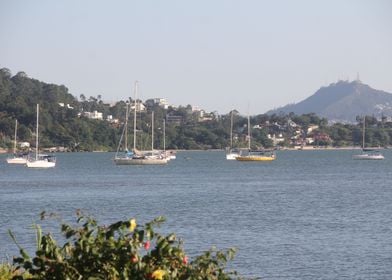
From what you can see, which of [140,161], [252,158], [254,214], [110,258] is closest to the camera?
[110,258]

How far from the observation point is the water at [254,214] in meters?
27.6

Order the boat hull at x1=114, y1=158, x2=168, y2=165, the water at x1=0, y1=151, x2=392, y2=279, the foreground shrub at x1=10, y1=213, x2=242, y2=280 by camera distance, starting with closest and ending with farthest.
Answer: the foreground shrub at x1=10, y1=213, x2=242, y2=280 < the water at x1=0, y1=151, x2=392, y2=279 < the boat hull at x1=114, y1=158, x2=168, y2=165

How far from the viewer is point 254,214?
45.1 m

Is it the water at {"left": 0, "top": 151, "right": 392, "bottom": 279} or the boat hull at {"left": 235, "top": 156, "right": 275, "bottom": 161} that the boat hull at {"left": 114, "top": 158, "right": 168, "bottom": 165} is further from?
the water at {"left": 0, "top": 151, "right": 392, "bottom": 279}

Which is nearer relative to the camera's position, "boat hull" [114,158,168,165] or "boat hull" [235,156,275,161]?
"boat hull" [114,158,168,165]

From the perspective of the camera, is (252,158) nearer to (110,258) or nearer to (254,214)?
(254,214)

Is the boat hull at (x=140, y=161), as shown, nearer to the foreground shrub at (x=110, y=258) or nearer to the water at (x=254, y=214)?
the water at (x=254, y=214)

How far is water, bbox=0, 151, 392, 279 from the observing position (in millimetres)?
27594

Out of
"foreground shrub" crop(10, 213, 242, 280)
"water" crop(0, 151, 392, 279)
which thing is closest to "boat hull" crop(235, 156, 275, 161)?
"water" crop(0, 151, 392, 279)

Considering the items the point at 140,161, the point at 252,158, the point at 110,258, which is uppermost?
the point at 252,158

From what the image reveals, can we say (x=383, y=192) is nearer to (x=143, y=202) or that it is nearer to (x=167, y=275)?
(x=143, y=202)

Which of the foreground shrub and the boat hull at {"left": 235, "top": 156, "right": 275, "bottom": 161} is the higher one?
the boat hull at {"left": 235, "top": 156, "right": 275, "bottom": 161}

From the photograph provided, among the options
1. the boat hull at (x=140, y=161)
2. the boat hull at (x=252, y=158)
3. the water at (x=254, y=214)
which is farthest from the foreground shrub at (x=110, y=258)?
the boat hull at (x=252, y=158)

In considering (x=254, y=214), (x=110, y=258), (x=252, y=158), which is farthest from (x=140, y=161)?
(x=110, y=258)
